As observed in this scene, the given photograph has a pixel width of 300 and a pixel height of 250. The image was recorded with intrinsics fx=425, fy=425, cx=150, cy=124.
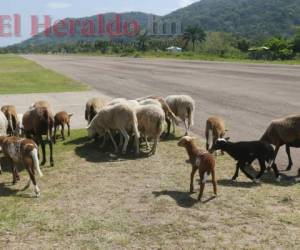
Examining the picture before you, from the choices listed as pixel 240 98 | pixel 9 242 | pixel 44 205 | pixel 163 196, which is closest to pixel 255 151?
pixel 163 196

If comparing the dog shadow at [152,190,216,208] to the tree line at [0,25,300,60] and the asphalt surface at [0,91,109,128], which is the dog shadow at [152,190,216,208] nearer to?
the asphalt surface at [0,91,109,128]

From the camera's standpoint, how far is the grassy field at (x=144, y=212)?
6.30 metres

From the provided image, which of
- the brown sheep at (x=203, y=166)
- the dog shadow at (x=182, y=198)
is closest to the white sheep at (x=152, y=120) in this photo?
the brown sheep at (x=203, y=166)

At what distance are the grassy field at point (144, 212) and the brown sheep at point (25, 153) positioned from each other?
43cm

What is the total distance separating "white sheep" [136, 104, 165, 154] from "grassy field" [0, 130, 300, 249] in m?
1.45

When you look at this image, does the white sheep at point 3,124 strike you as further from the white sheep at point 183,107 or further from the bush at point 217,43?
the bush at point 217,43

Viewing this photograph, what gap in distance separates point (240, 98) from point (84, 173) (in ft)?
44.6

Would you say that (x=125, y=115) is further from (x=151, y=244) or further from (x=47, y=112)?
(x=151, y=244)

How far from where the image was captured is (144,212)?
734 centimetres

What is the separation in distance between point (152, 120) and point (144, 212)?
4326 mm

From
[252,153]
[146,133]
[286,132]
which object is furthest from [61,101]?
[252,153]

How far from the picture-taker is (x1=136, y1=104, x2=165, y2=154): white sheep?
1130 centimetres

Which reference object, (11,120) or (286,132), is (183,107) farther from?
(11,120)

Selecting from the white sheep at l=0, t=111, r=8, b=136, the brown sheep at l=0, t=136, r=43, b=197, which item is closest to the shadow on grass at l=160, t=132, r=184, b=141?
the white sheep at l=0, t=111, r=8, b=136
